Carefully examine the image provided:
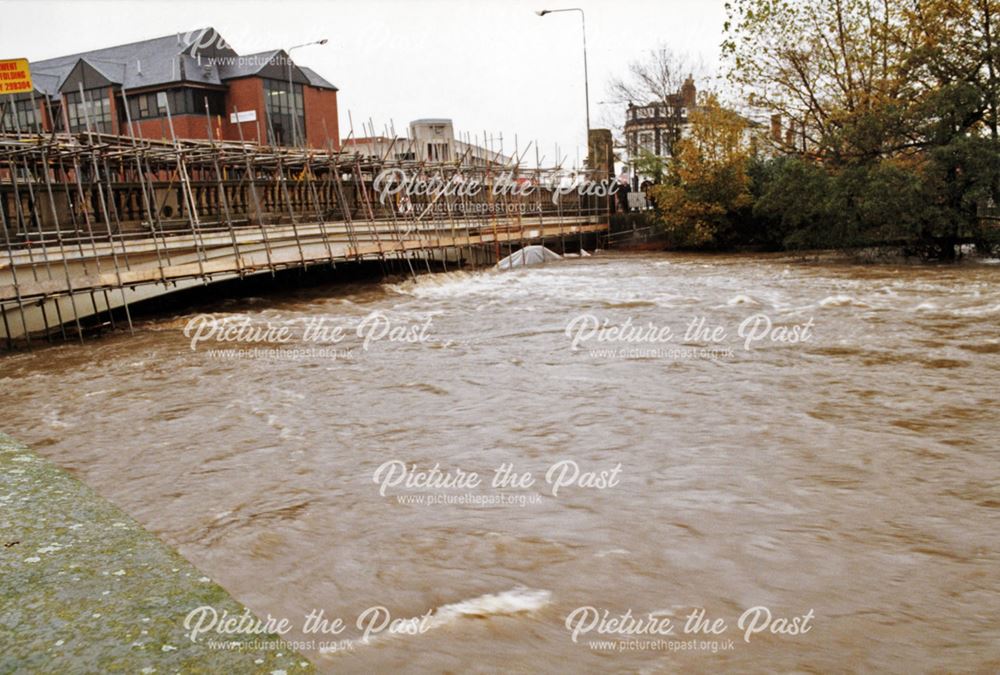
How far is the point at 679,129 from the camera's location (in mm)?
48938

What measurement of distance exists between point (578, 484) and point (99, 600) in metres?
4.39

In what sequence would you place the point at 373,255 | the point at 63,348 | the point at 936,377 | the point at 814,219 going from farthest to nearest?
the point at 814,219 → the point at 373,255 → the point at 63,348 → the point at 936,377

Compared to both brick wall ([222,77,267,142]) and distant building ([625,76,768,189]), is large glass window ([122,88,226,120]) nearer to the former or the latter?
brick wall ([222,77,267,142])

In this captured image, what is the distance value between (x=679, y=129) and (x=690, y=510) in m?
44.4

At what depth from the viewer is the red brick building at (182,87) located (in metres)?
53.3

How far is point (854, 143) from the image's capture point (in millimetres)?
29938

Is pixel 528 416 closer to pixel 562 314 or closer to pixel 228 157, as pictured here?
pixel 562 314

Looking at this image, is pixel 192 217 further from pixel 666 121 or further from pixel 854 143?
pixel 666 121

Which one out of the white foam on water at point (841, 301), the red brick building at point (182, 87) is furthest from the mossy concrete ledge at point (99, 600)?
the red brick building at point (182, 87)

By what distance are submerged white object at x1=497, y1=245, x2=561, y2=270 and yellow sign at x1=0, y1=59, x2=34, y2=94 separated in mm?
22951

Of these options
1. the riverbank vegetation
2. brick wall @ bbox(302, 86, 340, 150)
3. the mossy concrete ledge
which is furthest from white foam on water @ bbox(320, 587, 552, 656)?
brick wall @ bbox(302, 86, 340, 150)

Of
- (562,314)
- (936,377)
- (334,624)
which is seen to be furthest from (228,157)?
(334,624)

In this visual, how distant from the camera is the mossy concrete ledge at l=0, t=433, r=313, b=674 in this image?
3.82m

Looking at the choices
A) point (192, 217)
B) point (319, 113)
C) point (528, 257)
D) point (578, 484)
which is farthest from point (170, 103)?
point (578, 484)
